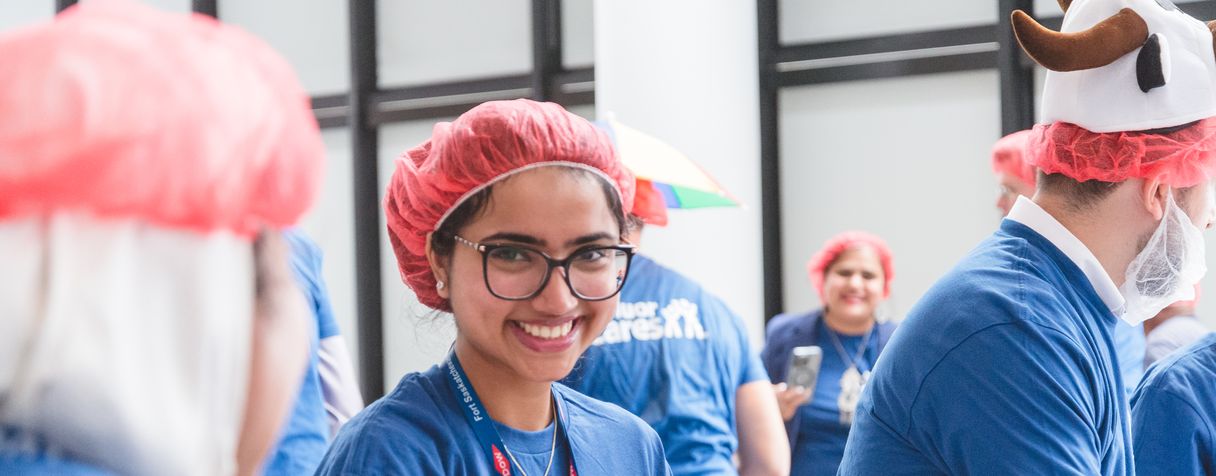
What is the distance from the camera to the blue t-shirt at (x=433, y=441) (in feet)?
4.67

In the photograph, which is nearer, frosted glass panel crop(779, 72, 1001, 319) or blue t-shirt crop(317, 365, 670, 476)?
blue t-shirt crop(317, 365, 670, 476)

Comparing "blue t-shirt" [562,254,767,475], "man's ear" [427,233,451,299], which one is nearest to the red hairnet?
"blue t-shirt" [562,254,767,475]

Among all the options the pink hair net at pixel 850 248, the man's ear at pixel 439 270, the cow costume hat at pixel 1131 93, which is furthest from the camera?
the pink hair net at pixel 850 248

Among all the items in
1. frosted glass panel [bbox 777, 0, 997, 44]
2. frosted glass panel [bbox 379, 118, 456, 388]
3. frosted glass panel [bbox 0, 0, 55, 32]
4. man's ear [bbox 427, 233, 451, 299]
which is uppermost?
frosted glass panel [bbox 0, 0, 55, 32]

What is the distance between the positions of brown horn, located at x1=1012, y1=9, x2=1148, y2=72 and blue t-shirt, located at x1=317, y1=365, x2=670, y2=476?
80 centimetres

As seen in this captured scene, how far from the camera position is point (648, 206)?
2879 mm

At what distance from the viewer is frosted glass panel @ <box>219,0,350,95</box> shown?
6.59m

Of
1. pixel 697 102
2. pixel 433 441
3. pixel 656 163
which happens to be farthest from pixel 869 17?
pixel 433 441

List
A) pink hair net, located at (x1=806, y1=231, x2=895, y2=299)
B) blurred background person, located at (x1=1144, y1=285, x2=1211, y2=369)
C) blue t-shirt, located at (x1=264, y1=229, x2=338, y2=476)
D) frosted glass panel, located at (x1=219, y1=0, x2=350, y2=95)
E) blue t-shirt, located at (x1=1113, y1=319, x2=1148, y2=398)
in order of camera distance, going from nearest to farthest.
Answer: blue t-shirt, located at (x1=264, y1=229, x2=338, y2=476) < blue t-shirt, located at (x1=1113, y1=319, x2=1148, y2=398) < blurred background person, located at (x1=1144, y1=285, x2=1211, y2=369) < pink hair net, located at (x1=806, y1=231, x2=895, y2=299) < frosted glass panel, located at (x1=219, y1=0, x2=350, y2=95)

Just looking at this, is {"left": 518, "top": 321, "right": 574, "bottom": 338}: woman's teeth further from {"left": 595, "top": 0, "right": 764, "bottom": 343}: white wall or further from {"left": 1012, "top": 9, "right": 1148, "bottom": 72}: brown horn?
{"left": 595, "top": 0, "right": 764, "bottom": 343}: white wall

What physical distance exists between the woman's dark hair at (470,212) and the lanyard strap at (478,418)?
0.16m

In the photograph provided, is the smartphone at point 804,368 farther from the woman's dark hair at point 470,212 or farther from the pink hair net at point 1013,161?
the woman's dark hair at point 470,212

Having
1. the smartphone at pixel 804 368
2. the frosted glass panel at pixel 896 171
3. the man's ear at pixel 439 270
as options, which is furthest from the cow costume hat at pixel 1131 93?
the frosted glass panel at pixel 896 171

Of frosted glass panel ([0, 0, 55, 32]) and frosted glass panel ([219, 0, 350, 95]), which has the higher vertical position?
frosted glass panel ([0, 0, 55, 32])
